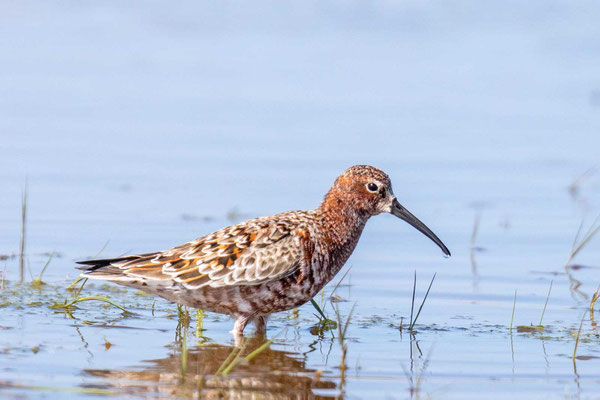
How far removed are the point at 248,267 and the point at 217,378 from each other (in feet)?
5.01

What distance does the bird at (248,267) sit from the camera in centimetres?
939

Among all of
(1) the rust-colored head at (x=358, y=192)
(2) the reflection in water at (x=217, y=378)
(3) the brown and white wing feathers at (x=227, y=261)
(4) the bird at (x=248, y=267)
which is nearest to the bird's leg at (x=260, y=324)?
(4) the bird at (x=248, y=267)

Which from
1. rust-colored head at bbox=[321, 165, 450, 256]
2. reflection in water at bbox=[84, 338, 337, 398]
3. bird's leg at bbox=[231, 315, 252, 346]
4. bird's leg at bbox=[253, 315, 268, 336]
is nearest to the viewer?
reflection in water at bbox=[84, 338, 337, 398]

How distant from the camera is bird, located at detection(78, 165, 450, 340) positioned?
370 inches

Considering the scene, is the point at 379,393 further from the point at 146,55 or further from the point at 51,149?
the point at 146,55

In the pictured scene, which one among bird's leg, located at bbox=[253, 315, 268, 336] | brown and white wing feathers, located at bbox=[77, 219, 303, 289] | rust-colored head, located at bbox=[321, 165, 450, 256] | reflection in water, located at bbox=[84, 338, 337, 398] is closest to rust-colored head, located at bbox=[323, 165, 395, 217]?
rust-colored head, located at bbox=[321, 165, 450, 256]

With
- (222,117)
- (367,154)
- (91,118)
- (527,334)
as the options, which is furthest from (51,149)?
(527,334)

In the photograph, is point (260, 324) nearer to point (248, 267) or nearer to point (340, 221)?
point (248, 267)

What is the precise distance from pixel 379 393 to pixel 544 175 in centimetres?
914

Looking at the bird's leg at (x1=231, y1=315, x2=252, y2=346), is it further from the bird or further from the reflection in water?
the reflection in water

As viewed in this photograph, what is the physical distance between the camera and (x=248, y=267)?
9.41 metres

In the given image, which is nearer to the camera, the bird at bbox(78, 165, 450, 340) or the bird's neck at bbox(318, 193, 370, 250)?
the bird at bbox(78, 165, 450, 340)

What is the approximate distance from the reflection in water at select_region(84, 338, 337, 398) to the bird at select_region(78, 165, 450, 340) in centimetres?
64

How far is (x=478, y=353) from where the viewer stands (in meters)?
9.12
